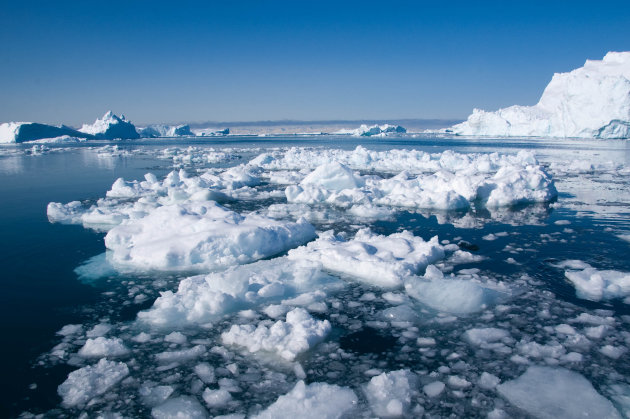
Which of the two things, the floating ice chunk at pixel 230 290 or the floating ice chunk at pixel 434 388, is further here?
the floating ice chunk at pixel 230 290

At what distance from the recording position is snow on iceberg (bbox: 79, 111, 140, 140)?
78.4 meters

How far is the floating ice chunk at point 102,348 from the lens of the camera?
344 cm

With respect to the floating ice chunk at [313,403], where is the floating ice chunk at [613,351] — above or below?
below

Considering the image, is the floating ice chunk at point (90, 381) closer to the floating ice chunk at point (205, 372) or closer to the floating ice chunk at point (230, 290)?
the floating ice chunk at point (205, 372)

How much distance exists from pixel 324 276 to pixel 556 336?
104 inches

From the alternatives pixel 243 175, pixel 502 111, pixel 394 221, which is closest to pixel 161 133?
pixel 502 111

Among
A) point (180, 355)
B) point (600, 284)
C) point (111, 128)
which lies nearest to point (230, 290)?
point (180, 355)

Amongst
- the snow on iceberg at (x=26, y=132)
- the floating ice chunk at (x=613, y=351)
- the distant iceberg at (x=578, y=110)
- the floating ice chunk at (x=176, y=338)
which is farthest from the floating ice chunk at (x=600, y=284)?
the snow on iceberg at (x=26, y=132)

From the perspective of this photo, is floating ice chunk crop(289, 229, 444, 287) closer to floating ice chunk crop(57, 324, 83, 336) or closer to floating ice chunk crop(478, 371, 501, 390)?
floating ice chunk crop(478, 371, 501, 390)

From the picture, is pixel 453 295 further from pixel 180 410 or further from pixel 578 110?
pixel 578 110

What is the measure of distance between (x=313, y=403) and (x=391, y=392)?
60 cm

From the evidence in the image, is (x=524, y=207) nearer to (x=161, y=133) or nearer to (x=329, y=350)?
(x=329, y=350)

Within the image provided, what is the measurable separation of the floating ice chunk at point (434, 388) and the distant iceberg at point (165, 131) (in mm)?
112089

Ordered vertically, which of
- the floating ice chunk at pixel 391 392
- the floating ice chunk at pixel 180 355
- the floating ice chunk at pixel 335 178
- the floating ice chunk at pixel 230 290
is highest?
the floating ice chunk at pixel 335 178
